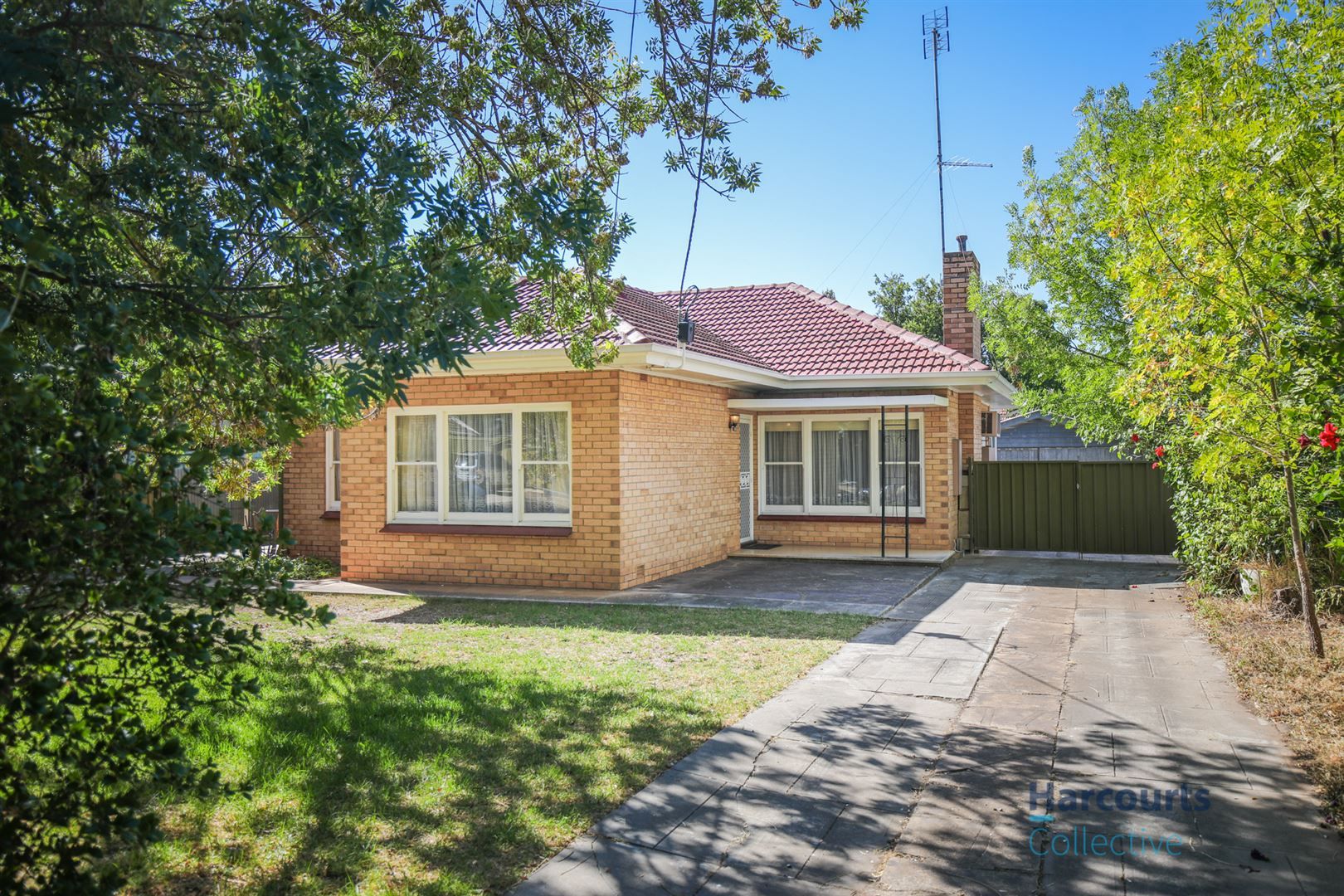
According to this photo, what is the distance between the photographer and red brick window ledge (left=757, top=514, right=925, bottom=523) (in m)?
15.9

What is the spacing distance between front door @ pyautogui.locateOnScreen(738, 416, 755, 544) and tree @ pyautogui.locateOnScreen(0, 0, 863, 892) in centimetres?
917

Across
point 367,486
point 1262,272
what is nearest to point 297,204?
point 1262,272

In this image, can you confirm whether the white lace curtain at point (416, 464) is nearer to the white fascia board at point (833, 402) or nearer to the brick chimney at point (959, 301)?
the white fascia board at point (833, 402)

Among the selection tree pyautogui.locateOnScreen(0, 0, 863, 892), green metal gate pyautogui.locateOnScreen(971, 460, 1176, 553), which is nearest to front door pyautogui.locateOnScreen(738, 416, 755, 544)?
green metal gate pyautogui.locateOnScreen(971, 460, 1176, 553)

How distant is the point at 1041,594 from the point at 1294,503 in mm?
4939

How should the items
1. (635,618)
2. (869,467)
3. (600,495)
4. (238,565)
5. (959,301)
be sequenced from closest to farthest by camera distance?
(238,565)
(635,618)
(600,495)
(869,467)
(959,301)

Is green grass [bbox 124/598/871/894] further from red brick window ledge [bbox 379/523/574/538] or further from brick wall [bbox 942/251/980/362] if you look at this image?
brick wall [bbox 942/251/980/362]

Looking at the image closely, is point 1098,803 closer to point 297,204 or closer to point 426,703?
point 426,703

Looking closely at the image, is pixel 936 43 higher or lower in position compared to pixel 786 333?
higher

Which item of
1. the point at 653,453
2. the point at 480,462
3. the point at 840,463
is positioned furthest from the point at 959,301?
the point at 480,462

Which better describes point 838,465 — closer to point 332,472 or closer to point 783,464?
point 783,464

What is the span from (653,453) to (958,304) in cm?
861

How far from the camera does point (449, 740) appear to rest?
5508 mm

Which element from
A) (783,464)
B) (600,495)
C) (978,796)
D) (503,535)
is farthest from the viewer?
(783,464)
